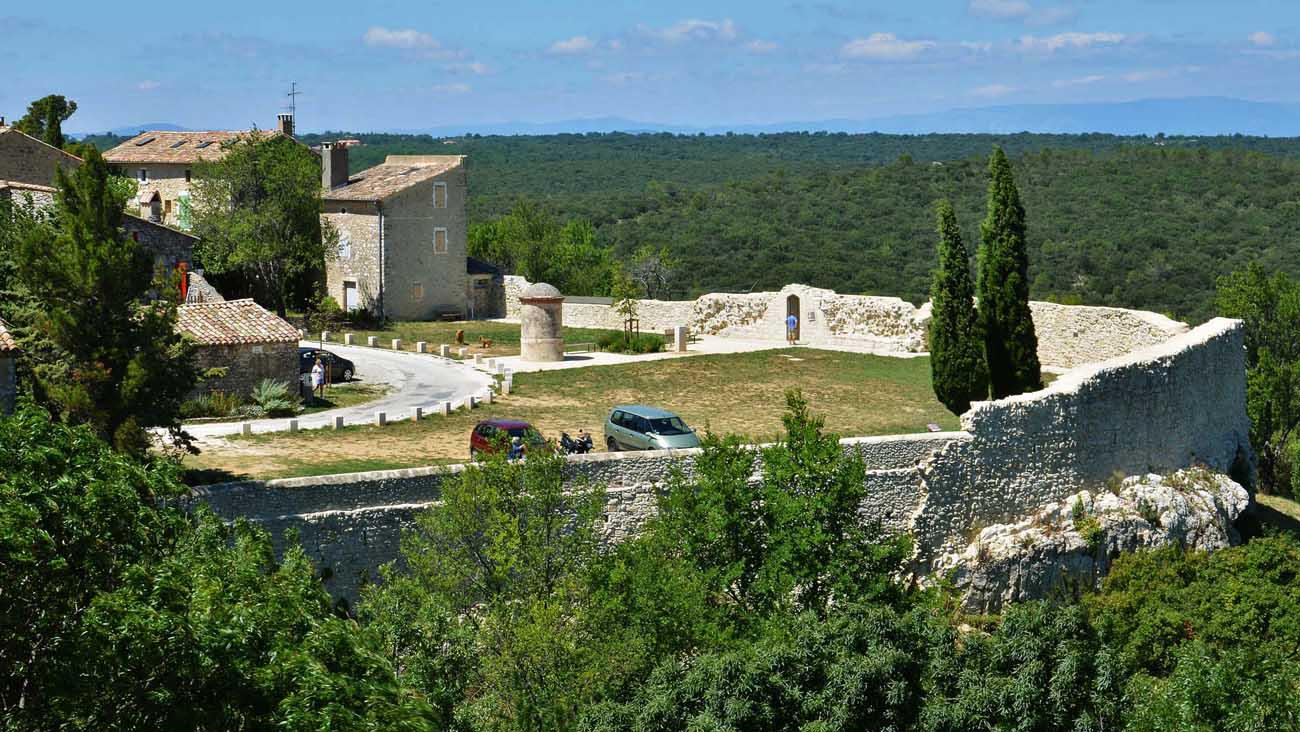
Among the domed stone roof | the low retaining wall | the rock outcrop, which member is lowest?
the rock outcrop

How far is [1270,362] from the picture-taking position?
45875mm

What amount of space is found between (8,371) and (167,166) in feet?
Answer: 125

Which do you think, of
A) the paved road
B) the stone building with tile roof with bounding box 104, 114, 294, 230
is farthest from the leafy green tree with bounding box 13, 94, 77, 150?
the paved road

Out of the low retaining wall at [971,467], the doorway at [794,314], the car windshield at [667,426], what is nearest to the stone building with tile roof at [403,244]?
the doorway at [794,314]

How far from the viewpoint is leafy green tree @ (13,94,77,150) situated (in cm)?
5828

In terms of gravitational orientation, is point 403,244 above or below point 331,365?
above

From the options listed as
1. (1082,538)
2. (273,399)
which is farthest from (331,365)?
(1082,538)

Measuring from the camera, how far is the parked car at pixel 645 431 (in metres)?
29.9

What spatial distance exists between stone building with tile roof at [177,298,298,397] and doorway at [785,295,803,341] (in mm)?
17239

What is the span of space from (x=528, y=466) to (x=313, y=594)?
6321 millimetres

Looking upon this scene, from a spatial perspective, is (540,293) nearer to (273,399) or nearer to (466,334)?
(466,334)

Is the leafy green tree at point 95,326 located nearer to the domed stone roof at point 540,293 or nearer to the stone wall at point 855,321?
the domed stone roof at point 540,293

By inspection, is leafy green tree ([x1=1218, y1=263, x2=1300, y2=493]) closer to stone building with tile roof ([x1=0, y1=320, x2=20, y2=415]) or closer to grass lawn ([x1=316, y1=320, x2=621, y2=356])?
grass lawn ([x1=316, y1=320, x2=621, y2=356])

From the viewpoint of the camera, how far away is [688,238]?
10081cm
